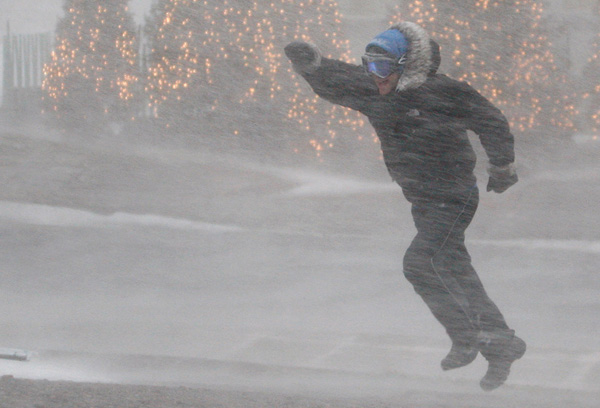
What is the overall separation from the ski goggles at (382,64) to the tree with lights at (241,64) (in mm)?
8384

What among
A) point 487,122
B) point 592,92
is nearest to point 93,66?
point 592,92

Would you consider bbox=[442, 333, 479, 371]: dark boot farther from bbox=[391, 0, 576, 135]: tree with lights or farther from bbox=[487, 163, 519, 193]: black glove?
bbox=[391, 0, 576, 135]: tree with lights

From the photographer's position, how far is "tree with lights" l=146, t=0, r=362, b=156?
439 inches

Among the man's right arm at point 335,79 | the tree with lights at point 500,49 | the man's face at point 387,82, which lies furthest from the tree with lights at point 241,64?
the man's face at point 387,82

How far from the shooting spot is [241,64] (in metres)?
11.4

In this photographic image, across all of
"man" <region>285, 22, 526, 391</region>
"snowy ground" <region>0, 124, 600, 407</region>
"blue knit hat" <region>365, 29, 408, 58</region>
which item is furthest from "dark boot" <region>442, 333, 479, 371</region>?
"snowy ground" <region>0, 124, 600, 407</region>

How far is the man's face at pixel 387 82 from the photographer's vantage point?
8.76 ft

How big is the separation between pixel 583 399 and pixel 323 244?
4328mm

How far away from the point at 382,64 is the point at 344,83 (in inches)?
8.4

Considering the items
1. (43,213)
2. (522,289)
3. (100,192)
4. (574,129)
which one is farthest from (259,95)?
(522,289)

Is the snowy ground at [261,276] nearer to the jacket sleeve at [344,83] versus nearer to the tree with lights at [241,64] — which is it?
the tree with lights at [241,64]

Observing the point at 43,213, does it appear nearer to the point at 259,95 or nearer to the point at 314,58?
the point at 259,95

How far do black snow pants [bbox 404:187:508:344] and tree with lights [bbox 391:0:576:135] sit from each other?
8.14m

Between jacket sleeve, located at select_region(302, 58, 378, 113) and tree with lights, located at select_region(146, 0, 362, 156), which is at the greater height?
jacket sleeve, located at select_region(302, 58, 378, 113)
